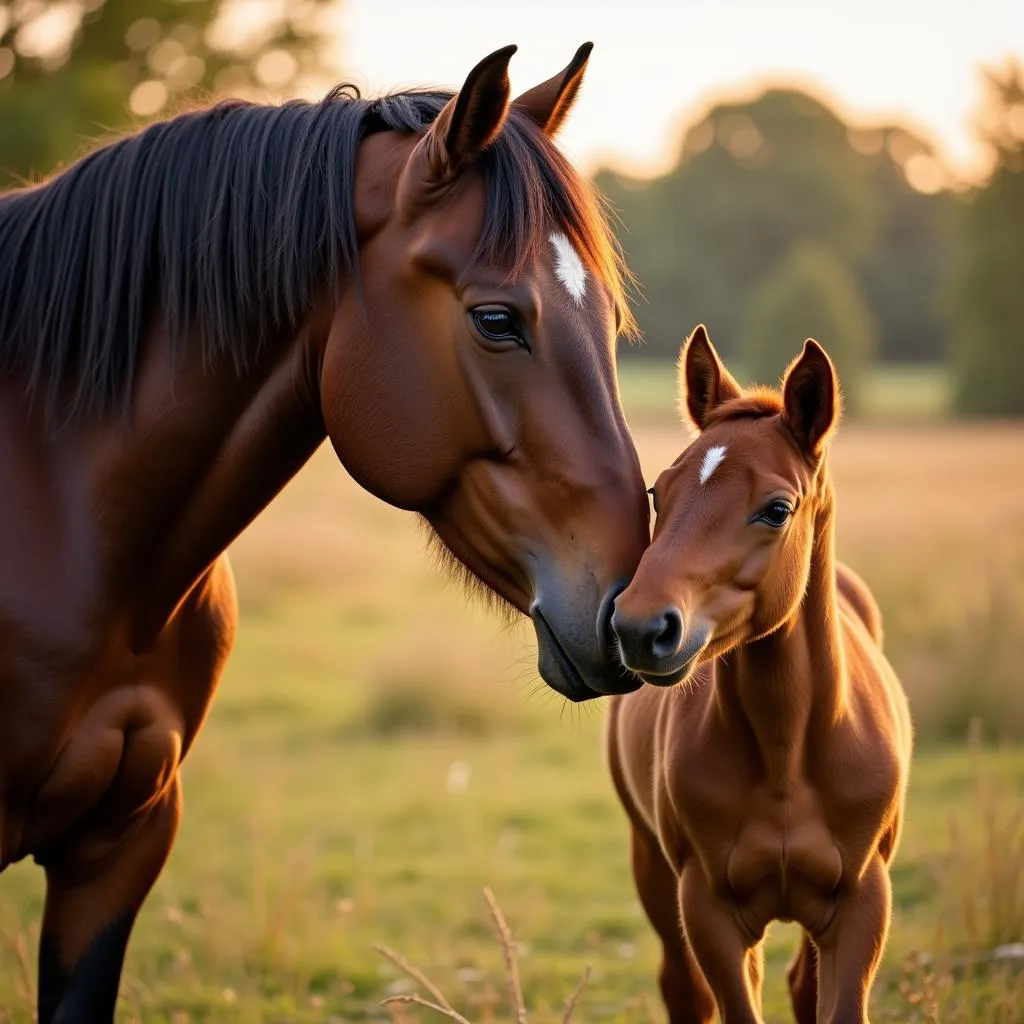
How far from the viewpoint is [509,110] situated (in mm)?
2377

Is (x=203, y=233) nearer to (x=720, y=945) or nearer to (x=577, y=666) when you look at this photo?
(x=577, y=666)

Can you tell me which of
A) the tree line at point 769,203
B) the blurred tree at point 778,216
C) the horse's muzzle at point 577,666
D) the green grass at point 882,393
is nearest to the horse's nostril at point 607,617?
the horse's muzzle at point 577,666

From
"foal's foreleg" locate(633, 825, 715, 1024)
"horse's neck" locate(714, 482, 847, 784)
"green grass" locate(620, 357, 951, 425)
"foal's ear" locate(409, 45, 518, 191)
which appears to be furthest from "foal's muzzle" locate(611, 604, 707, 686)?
"green grass" locate(620, 357, 951, 425)

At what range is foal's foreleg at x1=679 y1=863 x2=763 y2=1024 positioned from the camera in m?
2.79

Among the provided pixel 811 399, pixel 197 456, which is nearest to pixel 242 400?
pixel 197 456

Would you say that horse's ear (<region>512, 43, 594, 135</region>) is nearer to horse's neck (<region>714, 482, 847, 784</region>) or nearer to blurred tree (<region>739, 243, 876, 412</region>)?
horse's neck (<region>714, 482, 847, 784</region>)

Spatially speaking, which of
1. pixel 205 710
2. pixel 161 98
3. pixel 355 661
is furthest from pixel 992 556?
pixel 161 98

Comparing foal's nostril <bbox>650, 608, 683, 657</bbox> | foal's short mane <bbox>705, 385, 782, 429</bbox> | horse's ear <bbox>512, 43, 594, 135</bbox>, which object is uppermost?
horse's ear <bbox>512, 43, 594, 135</bbox>

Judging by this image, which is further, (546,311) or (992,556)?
(992,556)

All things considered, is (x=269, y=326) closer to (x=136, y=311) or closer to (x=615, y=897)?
(x=136, y=311)

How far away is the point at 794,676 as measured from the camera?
9.42ft

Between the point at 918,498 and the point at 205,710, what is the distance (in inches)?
520

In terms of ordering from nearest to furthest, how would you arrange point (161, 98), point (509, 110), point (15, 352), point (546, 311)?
point (546, 311) < point (509, 110) < point (15, 352) < point (161, 98)

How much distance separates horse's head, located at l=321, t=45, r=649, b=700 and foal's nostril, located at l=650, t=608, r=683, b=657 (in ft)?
0.36
